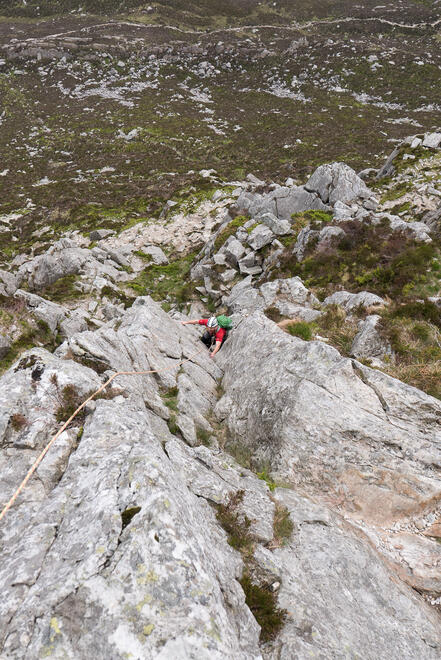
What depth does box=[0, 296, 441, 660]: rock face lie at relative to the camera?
3.80 meters

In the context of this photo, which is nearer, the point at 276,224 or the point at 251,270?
the point at 251,270

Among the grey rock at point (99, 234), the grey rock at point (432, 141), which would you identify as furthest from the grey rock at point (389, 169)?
the grey rock at point (99, 234)

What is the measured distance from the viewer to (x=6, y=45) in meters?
95.6

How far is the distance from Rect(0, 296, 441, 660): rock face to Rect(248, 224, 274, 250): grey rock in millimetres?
14307

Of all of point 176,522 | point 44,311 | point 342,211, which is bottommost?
point 342,211

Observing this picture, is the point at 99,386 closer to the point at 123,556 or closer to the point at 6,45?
the point at 123,556

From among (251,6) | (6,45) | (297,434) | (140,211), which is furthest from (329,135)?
(251,6)

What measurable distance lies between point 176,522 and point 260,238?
67.8 feet

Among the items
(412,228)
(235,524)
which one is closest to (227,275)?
(412,228)

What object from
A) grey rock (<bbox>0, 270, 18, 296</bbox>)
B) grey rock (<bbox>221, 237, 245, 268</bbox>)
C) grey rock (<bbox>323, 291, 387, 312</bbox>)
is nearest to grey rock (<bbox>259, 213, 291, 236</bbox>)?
grey rock (<bbox>221, 237, 245, 268</bbox>)

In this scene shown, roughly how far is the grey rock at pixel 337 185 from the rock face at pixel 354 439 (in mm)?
20016

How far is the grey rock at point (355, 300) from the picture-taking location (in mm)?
14023

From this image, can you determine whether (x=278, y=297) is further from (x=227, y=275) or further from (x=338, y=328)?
(x=227, y=275)

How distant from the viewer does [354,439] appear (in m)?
7.58
